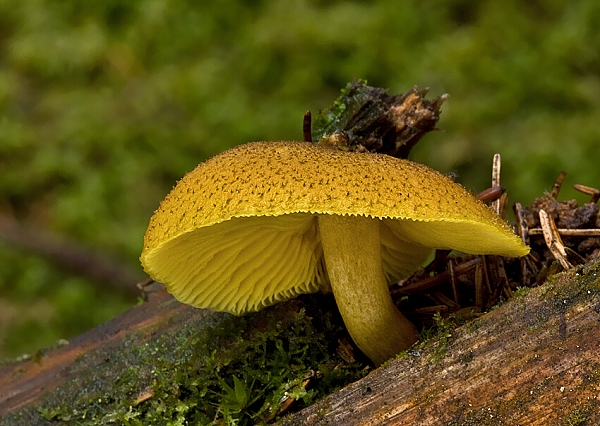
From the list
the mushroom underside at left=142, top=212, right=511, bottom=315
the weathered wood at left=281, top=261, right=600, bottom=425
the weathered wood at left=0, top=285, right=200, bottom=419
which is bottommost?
the weathered wood at left=281, top=261, right=600, bottom=425

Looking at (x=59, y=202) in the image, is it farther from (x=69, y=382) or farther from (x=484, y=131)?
(x=484, y=131)

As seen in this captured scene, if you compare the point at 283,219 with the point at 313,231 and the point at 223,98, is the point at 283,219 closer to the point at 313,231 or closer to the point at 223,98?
the point at 313,231

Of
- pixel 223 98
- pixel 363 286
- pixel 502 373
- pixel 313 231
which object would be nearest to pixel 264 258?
pixel 313 231

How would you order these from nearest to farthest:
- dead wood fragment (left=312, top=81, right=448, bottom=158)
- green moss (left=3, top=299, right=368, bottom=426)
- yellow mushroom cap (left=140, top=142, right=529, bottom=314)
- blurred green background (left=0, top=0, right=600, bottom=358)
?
yellow mushroom cap (left=140, top=142, right=529, bottom=314)
green moss (left=3, top=299, right=368, bottom=426)
dead wood fragment (left=312, top=81, right=448, bottom=158)
blurred green background (left=0, top=0, right=600, bottom=358)

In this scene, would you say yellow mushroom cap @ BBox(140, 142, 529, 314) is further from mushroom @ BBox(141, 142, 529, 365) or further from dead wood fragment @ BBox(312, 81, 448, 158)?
dead wood fragment @ BBox(312, 81, 448, 158)

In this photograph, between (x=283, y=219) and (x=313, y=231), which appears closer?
(x=283, y=219)

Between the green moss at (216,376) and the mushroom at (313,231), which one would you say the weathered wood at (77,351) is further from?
the mushroom at (313,231)

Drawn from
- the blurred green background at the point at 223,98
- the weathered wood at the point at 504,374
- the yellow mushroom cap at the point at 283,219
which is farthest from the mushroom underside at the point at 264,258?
the blurred green background at the point at 223,98

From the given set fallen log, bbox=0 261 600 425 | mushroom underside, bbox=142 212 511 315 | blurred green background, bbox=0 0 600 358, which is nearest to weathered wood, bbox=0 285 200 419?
mushroom underside, bbox=142 212 511 315
